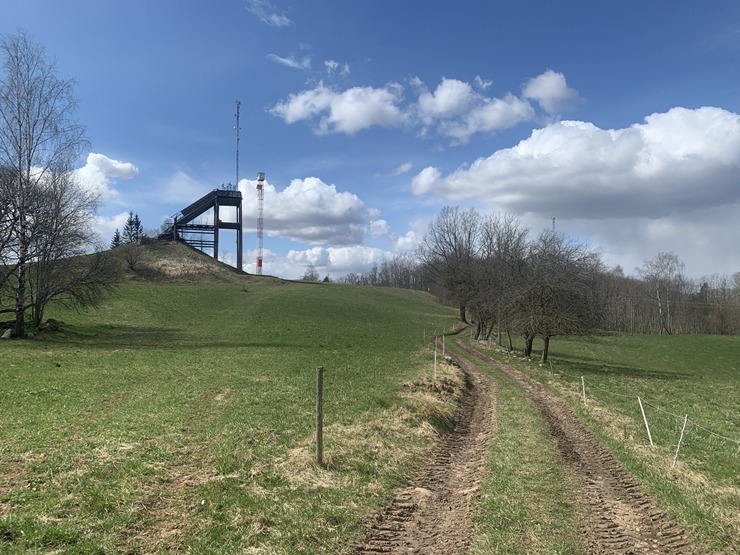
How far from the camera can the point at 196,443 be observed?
10977 millimetres

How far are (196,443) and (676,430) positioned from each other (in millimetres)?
14306

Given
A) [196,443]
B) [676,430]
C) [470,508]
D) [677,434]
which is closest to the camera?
[470,508]

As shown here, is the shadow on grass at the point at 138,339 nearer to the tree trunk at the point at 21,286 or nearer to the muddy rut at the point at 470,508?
the tree trunk at the point at 21,286

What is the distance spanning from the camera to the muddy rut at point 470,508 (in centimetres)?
694

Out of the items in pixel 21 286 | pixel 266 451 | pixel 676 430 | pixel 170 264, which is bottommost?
pixel 676 430

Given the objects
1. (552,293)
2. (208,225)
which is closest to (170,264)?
(208,225)

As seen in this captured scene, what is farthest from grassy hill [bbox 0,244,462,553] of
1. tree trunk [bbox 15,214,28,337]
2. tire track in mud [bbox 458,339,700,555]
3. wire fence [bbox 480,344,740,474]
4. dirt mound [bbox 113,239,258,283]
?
dirt mound [bbox 113,239,258,283]

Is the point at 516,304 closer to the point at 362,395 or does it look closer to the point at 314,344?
the point at 314,344

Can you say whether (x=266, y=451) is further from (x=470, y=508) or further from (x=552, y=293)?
(x=552, y=293)

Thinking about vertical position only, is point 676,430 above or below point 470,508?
below

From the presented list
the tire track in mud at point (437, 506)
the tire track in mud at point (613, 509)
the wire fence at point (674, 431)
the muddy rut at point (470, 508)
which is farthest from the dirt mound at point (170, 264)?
the tire track in mud at point (613, 509)

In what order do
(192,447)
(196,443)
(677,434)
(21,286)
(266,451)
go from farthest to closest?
(21,286), (677,434), (196,443), (192,447), (266,451)

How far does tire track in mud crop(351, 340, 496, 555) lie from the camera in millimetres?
6859

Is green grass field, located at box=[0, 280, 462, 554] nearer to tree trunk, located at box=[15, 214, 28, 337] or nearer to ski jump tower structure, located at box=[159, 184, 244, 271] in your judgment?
tree trunk, located at box=[15, 214, 28, 337]
